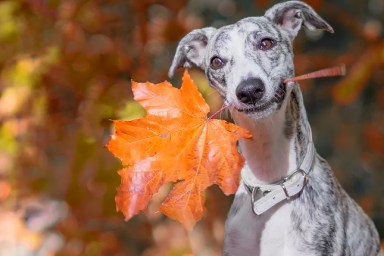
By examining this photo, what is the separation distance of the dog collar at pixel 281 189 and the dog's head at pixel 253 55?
0.28m

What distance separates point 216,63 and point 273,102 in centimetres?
31

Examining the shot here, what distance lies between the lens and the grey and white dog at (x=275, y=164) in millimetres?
2811

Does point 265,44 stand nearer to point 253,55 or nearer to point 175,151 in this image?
point 253,55

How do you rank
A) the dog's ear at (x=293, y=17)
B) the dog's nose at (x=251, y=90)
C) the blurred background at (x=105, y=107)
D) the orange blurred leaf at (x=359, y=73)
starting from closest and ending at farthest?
the dog's nose at (x=251, y=90) < the dog's ear at (x=293, y=17) < the blurred background at (x=105, y=107) < the orange blurred leaf at (x=359, y=73)

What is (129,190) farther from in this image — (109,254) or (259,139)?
(109,254)

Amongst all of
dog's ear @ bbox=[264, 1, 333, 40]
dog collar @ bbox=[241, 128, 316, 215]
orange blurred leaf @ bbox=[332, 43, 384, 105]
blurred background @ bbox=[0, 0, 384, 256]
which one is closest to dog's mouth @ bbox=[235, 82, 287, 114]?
dog collar @ bbox=[241, 128, 316, 215]

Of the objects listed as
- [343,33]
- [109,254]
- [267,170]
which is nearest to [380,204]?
[343,33]

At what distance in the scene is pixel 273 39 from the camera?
290 centimetres

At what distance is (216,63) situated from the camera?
2.92 meters

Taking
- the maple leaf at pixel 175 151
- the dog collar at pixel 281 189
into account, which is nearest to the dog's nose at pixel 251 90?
the maple leaf at pixel 175 151

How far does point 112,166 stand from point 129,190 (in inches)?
85.3

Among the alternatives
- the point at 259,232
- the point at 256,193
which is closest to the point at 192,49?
the point at 256,193

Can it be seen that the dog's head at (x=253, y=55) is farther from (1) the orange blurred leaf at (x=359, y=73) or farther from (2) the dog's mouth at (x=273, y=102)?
(1) the orange blurred leaf at (x=359, y=73)

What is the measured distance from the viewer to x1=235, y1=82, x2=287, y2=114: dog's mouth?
2.73m
